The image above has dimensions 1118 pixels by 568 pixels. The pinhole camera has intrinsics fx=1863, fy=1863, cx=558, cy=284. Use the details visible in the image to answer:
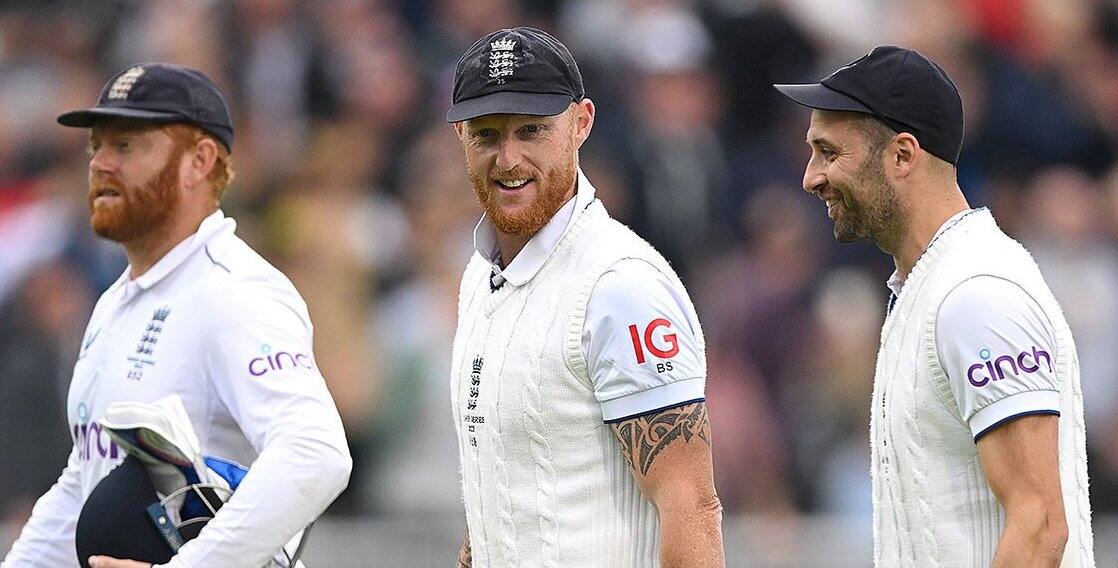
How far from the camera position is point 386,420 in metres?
9.69

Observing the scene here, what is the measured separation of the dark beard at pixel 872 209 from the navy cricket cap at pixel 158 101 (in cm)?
190

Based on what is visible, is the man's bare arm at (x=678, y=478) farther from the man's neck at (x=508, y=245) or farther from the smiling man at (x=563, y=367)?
the man's neck at (x=508, y=245)

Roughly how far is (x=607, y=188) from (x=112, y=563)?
19.2 feet

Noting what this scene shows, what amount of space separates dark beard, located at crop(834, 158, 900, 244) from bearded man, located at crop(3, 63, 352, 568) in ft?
4.71

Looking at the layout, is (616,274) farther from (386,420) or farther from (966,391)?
(386,420)

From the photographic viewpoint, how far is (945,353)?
438cm

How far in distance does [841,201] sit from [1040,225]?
20.4 ft

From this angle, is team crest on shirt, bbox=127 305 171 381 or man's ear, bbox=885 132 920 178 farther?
team crest on shirt, bbox=127 305 171 381

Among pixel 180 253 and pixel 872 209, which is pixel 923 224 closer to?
pixel 872 209

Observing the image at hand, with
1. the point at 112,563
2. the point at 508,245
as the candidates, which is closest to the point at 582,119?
the point at 508,245

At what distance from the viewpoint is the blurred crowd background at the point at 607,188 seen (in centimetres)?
974

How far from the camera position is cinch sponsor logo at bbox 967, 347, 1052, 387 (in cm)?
425

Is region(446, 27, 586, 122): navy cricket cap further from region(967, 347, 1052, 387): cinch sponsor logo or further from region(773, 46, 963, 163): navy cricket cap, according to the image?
region(967, 347, 1052, 387): cinch sponsor logo

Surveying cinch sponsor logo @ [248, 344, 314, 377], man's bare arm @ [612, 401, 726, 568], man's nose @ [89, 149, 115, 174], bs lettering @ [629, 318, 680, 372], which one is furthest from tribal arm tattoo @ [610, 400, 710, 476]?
man's nose @ [89, 149, 115, 174]
